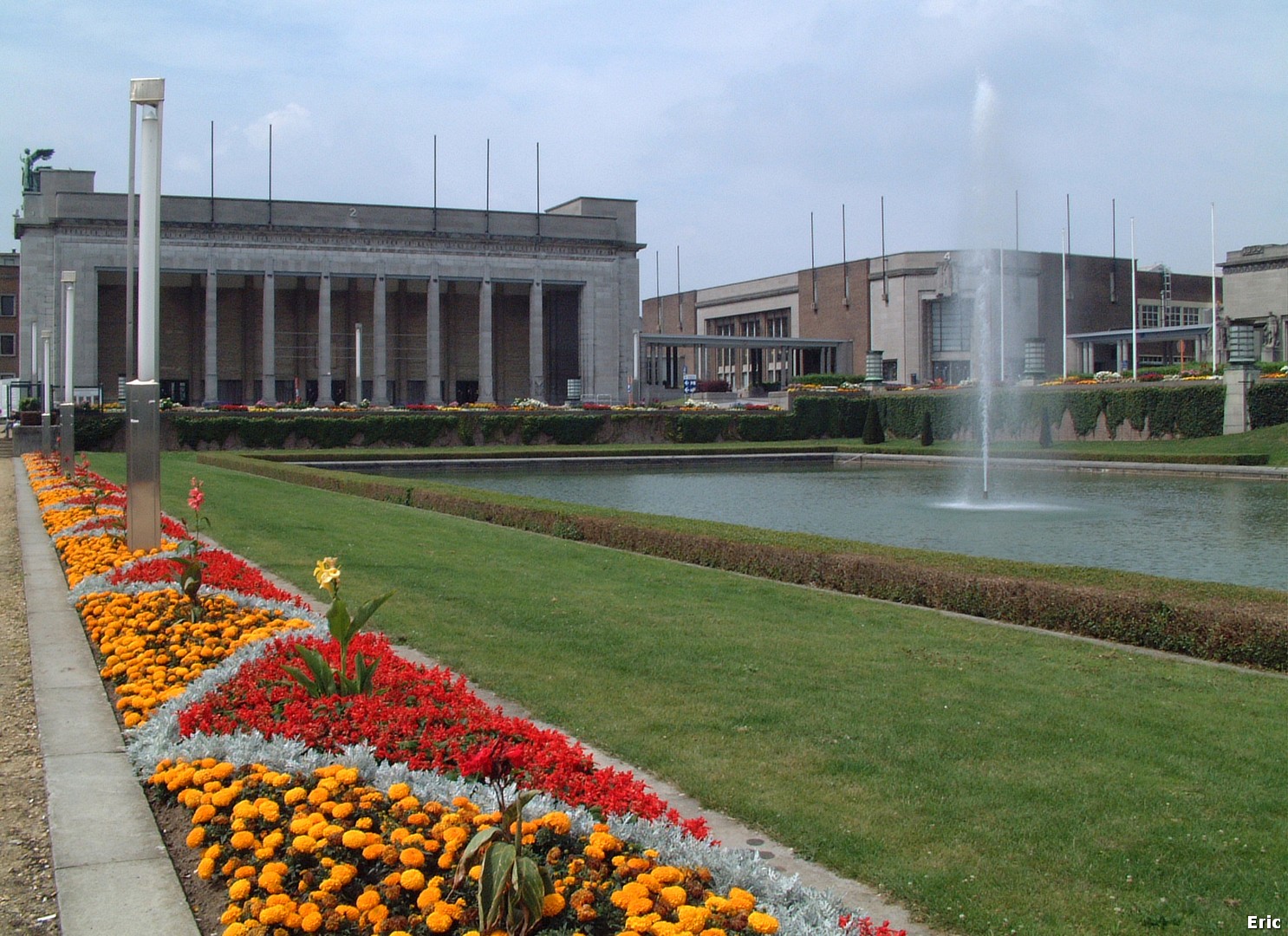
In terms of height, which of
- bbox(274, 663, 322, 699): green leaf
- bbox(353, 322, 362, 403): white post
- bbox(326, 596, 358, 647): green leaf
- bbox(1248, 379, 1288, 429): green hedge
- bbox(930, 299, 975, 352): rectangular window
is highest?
bbox(930, 299, 975, 352): rectangular window

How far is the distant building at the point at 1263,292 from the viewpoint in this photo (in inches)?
2427

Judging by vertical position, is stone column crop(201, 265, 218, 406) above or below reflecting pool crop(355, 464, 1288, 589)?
above

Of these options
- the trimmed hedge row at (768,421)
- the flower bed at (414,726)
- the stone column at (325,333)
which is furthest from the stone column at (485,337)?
the flower bed at (414,726)

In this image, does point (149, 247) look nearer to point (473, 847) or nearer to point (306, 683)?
point (306, 683)

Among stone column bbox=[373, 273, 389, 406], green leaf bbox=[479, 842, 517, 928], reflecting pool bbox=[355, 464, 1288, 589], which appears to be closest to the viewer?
green leaf bbox=[479, 842, 517, 928]

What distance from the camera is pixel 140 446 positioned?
10992 millimetres

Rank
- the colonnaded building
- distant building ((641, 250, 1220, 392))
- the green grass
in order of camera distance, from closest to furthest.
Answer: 1. the green grass
2. the colonnaded building
3. distant building ((641, 250, 1220, 392))

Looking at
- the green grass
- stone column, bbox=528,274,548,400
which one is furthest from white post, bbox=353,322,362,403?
the green grass

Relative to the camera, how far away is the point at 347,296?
245 feet

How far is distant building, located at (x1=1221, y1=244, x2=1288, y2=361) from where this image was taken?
202 ft

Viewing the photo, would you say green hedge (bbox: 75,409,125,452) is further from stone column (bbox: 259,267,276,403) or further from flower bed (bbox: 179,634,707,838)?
flower bed (bbox: 179,634,707,838)

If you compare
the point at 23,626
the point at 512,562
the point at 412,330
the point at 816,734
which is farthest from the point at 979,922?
the point at 412,330

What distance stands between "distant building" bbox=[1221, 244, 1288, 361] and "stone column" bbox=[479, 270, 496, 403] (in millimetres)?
42617

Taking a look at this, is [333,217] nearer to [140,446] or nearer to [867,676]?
[140,446]
